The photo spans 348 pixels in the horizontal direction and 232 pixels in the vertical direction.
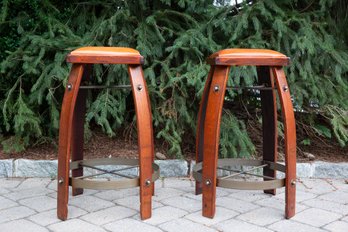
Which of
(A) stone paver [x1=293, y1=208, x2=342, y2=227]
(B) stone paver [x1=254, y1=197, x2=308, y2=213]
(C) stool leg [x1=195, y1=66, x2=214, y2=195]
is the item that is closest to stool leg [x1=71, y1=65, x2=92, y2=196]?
(C) stool leg [x1=195, y1=66, x2=214, y2=195]

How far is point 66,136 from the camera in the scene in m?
2.61

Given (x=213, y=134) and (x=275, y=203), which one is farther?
(x=275, y=203)

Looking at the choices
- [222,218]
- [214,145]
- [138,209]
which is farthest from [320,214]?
[138,209]

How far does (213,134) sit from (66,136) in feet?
2.82

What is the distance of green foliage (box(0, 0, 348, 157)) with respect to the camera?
368cm

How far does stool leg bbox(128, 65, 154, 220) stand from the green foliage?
936 mm

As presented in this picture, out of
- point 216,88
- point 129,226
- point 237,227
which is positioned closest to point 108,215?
point 129,226

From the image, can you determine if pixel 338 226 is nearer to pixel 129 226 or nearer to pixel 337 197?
pixel 337 197

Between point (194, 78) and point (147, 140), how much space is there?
3.41 feet

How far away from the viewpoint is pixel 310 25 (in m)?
3.80

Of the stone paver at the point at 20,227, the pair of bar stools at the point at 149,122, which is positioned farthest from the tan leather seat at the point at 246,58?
the stone paver at the point at 20,227

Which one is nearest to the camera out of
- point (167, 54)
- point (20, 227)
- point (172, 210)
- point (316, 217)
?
point (20, 227)

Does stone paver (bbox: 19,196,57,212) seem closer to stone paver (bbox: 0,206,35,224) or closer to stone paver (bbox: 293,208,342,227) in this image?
stone paver (bbox: 0,206,35,224)

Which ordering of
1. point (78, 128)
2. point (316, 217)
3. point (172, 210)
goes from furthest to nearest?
point (78, 128) → point (172, 210) → point (316, 217)
